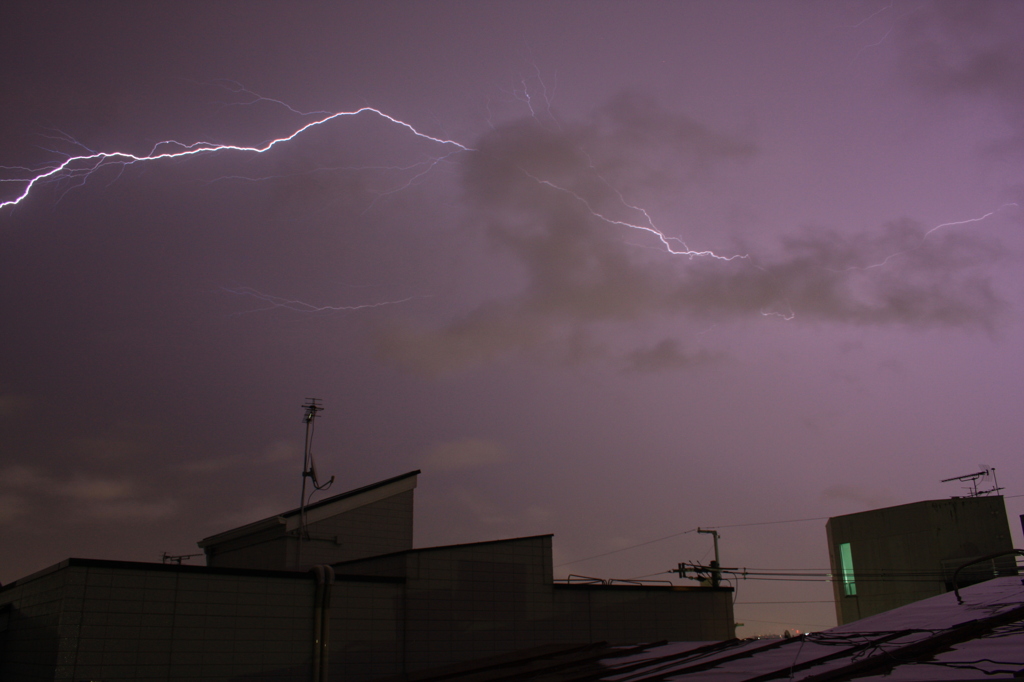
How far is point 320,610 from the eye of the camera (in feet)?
51.4

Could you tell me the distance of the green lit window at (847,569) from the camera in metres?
31.0

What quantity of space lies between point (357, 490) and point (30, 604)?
33.6 ft

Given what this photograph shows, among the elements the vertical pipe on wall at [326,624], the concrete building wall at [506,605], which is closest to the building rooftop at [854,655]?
the vertical pipe on wall at [326,624]

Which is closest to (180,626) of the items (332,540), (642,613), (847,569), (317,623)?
(317,623)

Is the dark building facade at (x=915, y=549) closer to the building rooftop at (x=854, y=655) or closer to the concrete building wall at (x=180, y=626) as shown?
the building rooftop at (x=854, y=655)

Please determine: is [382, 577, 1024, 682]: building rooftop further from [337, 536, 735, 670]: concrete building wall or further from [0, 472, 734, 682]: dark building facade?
[337, 536, 735, 670]: concrete building wall

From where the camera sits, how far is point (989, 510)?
91.8 feet

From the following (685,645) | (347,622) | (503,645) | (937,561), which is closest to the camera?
(685,645)

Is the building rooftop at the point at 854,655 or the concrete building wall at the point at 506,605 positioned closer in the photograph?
the building rooftop at the point at 854,655

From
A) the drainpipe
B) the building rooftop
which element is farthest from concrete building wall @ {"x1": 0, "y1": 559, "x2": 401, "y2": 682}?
the building rooftop

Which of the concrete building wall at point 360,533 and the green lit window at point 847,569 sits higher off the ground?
the concrete building wall at point 360,533

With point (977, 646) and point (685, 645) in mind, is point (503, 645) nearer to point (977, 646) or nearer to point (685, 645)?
point (685, 645)

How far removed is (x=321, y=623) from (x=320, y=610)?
27 cm

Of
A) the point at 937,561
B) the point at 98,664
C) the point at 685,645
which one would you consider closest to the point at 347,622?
the point at 98,664
